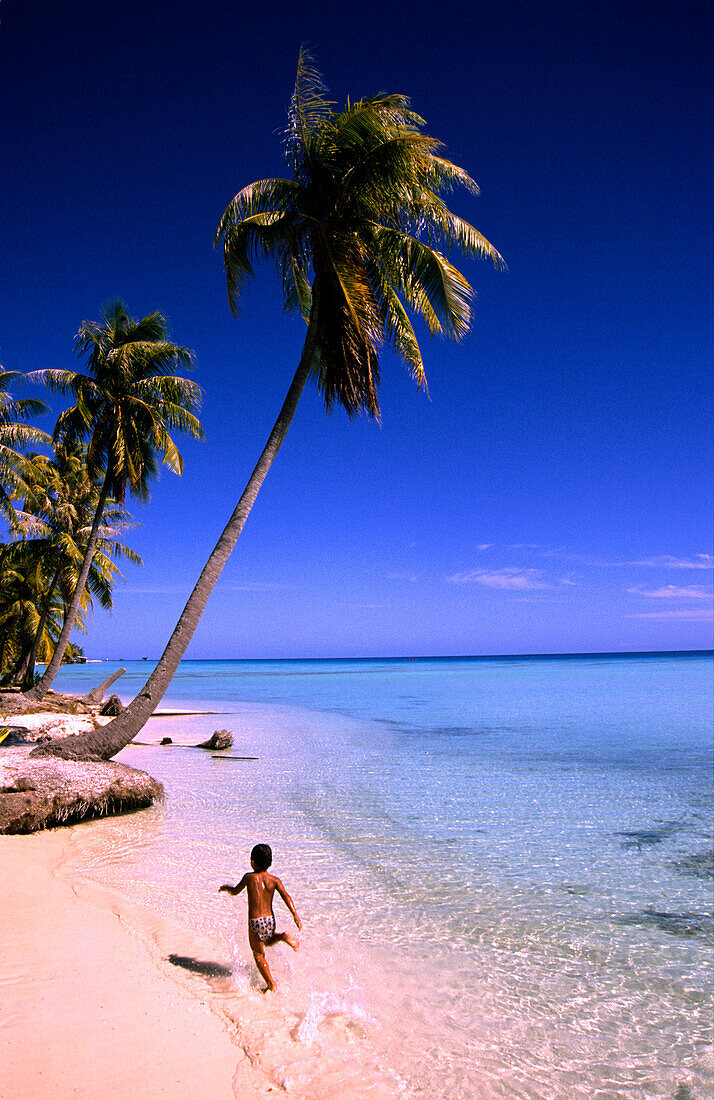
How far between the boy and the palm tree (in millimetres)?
14326

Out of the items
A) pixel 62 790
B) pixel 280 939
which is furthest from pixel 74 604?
pixel 280 939

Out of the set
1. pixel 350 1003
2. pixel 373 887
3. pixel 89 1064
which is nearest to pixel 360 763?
pixel 373 887

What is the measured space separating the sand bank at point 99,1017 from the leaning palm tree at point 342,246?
473 cm

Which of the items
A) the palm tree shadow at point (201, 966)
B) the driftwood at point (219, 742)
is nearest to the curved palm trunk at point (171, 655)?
the palm tree shadow at point (201, 966)

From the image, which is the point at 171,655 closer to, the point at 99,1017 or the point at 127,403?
the point at 99,1017

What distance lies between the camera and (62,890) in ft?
19.9

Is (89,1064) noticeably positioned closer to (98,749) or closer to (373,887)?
(373,887)

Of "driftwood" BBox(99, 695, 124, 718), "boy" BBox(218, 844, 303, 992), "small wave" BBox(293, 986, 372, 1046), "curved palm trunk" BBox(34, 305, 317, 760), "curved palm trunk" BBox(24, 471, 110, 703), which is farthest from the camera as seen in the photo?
"driftwood" BBox(99, 695, 124, 718)

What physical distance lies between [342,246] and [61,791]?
9756 millimetres

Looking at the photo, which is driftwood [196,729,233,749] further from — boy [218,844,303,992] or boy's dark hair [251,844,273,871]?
boy's dark hair [251,844,273,871]

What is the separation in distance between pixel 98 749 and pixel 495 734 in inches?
589

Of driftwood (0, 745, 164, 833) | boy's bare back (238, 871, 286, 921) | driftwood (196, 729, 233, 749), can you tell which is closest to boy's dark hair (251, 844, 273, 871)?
boy's bare back (238, 871, 286, 921)

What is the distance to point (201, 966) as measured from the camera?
4844mm

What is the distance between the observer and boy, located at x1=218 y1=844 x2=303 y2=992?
435 centimetres
